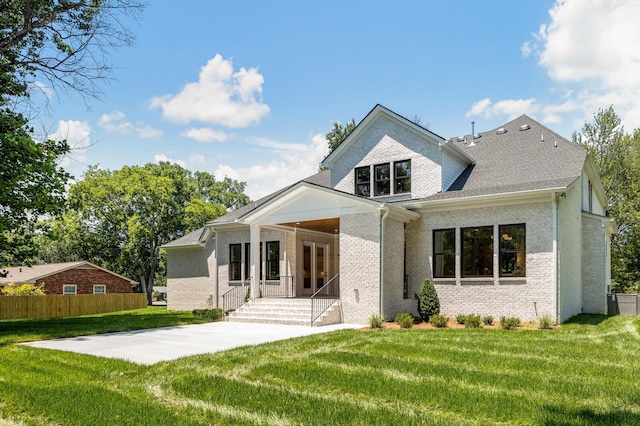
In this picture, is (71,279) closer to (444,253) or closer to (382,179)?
(382,179)

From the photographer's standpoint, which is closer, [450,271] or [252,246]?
[450,271]

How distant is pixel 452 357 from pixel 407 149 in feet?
34.1

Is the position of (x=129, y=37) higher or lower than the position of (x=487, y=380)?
higher

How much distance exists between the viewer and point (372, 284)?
14344 millimetres

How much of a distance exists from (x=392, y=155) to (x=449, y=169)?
2.25m

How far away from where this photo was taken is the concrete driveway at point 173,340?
→ 9023 millimetres

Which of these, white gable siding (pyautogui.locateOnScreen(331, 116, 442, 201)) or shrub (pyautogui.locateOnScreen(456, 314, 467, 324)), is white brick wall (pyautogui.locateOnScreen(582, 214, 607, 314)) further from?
shrub (pyautogui.locateOnScreen(456, 314, 467, 324))

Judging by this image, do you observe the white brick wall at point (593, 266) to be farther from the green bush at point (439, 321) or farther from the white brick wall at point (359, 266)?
the white brick wall at point (359, 266)

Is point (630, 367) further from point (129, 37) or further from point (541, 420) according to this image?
point (129, 37)

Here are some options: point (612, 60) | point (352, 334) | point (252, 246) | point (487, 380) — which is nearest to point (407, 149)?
point (252, 246)

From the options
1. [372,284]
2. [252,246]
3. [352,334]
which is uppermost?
[252,246]

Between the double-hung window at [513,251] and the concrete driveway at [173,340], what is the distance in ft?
16.6

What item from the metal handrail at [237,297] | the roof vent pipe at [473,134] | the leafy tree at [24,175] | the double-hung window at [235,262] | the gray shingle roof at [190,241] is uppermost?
the roof vent pipe at [473,134]

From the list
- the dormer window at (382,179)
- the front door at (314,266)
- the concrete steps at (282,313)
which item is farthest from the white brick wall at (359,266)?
the front door at (314,266)
